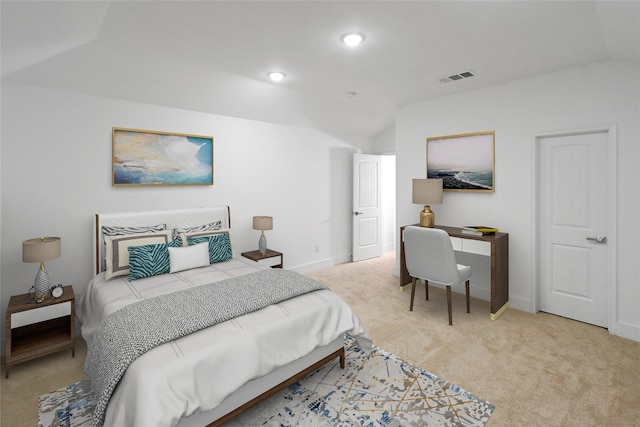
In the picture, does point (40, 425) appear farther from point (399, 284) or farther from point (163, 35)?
point (399, 284)

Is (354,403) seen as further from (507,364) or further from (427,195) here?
(427,195)

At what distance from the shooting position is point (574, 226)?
10.8 ft

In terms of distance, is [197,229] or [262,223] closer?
[197,229]

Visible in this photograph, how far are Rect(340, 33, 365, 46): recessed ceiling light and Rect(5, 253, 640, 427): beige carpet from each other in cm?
254

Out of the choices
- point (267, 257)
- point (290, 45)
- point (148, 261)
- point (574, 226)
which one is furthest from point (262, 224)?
point (574, 226)

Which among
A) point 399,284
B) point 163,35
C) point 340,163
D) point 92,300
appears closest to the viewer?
point 163,35

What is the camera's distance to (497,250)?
11.1 ft

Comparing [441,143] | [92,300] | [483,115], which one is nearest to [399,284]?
[441,143]

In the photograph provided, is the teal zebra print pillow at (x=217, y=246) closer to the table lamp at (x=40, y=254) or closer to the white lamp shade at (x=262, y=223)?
the white lamp shade at (x=262, y=223)

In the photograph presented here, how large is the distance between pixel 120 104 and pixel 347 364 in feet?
11.0

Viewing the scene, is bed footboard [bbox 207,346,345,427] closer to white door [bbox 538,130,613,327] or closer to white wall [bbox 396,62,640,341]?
white wall [bbox 396,62,640,341]

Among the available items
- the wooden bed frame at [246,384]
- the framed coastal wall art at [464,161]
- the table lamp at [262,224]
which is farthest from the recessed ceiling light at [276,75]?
the framed coastal wall art at [464,161]

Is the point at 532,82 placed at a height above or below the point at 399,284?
above

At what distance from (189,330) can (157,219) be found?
205 cm
